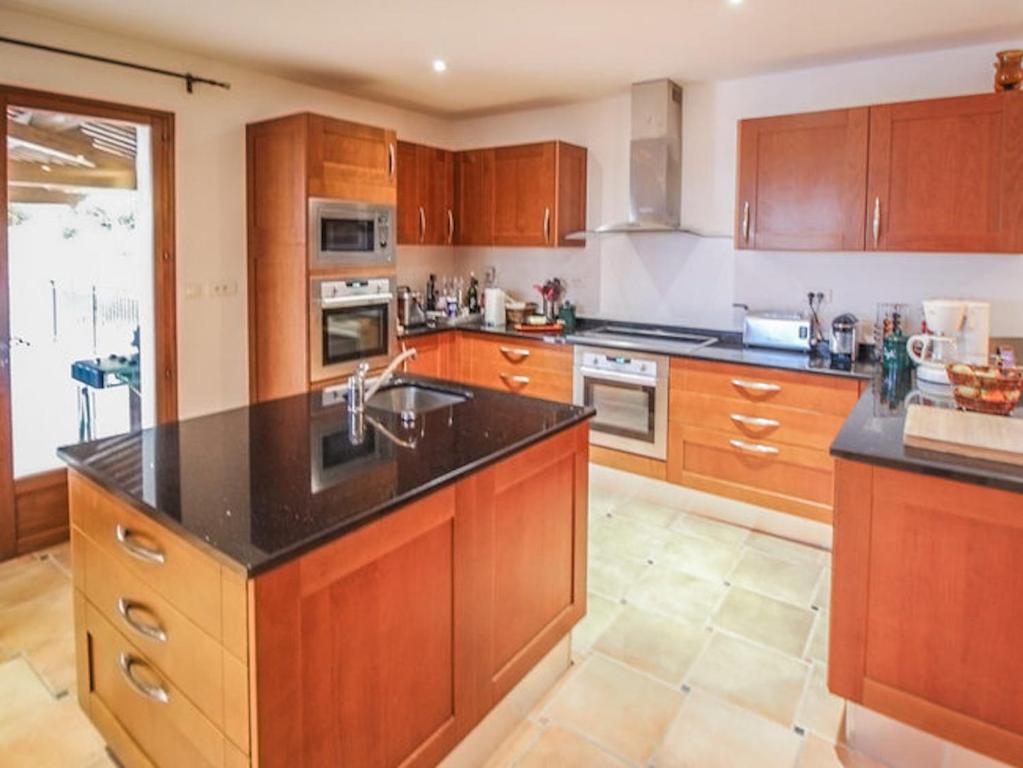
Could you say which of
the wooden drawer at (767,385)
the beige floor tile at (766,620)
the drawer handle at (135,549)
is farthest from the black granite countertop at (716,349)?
the drawer handle at (135,549)

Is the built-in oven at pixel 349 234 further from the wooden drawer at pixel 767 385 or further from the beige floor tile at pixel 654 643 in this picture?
the beige floor tile at pixel 654 643

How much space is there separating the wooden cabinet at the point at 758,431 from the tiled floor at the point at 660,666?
27cm

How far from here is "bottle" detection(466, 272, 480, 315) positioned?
532 cm

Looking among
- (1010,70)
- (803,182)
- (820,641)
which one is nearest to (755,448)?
(820,641)

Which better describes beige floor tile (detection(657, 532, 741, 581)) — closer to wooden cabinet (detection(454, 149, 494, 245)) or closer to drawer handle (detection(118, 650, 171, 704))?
drawer handle (detection(118, 650, 171, 704))

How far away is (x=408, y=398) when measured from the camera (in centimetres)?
274

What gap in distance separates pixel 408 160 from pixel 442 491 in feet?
11.7

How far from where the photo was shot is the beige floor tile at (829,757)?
2.02 metres

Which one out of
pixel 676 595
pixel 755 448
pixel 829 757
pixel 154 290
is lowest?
pixel 829 757

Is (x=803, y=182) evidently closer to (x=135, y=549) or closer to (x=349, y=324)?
(x=349, y=324)

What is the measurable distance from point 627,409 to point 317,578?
2881 mm

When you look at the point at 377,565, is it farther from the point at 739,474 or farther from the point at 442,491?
the point at 739,474

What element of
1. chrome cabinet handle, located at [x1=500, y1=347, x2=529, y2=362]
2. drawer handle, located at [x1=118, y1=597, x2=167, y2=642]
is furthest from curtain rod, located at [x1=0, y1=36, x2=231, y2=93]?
drawer handle, located at [x1=118, y1=597, x2=167, y2=642]

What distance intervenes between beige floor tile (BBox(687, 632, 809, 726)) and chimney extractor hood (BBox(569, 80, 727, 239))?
8.12ft
